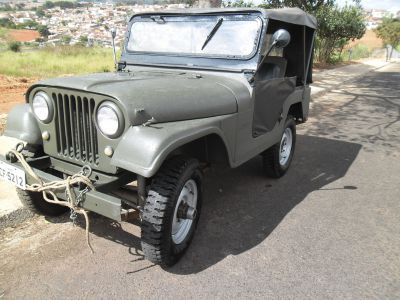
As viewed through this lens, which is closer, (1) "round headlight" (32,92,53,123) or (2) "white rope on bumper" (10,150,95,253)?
(2) "white rope on bumper" (10,150,95,253)

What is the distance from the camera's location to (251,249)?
10.4 ft

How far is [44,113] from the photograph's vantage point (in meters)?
2.88

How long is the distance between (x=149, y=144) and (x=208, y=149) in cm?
100

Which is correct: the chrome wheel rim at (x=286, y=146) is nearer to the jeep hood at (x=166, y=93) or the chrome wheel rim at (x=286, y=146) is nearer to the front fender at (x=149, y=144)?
the jeep hood at (x=166, y=93)

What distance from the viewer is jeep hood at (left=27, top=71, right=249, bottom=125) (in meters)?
2.55

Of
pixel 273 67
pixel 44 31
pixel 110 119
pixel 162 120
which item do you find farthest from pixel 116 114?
pixel 44 31

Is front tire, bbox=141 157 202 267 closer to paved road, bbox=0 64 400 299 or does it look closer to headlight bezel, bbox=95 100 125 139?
paved road, bbox=0 64 400 299

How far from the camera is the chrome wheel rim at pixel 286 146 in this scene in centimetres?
482

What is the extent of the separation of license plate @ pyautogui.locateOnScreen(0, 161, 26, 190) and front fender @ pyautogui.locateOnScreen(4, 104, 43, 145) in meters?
0.27

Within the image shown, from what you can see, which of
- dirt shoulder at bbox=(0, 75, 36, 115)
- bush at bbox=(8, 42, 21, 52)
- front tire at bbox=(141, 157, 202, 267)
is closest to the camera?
front tire at bbox=(141, 157, 202, 267)

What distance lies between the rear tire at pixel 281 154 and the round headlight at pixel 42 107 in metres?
2.43

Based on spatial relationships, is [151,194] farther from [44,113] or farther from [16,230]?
[16,230]

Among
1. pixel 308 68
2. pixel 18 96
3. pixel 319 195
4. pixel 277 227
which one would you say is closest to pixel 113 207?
pixel 277 227

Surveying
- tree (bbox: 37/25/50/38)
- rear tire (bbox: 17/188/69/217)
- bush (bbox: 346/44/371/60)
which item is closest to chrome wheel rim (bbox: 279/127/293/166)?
rear tire (bbox: 17/188/69/217)
